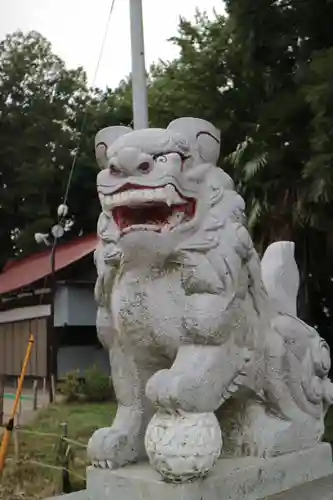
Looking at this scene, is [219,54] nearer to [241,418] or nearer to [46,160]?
[241,418]

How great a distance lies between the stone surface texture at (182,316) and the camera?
2020mm

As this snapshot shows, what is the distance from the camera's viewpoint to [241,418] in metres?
2.43

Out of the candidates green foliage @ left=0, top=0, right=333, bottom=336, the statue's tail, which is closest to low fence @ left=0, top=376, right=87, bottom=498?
the statue's tail

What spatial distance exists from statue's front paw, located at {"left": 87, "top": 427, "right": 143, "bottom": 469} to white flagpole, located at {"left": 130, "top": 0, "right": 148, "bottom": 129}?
3723mm

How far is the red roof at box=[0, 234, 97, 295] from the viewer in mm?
11422

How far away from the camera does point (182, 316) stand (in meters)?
2.11

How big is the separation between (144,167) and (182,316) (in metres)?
0.47

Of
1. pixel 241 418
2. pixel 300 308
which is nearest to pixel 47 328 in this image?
pixel 300 308

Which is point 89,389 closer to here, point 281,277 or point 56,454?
point 56,454

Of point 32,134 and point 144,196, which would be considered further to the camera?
point 32,134

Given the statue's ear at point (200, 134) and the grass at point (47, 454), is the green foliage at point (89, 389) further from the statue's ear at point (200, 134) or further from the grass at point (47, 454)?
the statue's ear at point (200, 134)

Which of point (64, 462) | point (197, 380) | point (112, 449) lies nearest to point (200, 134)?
point (197, 380)

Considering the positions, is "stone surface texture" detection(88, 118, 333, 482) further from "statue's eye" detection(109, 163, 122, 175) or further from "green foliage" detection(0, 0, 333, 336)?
"green foliage" detection(0, 0, 333, 336)

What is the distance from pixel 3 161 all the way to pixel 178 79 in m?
9.22
